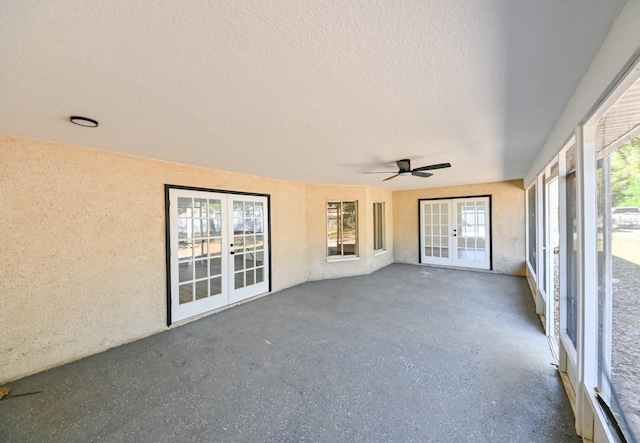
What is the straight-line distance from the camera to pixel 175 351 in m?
2.88

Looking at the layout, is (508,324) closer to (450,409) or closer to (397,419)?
(450,409)

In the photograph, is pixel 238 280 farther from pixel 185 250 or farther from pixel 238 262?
pixel 185 250

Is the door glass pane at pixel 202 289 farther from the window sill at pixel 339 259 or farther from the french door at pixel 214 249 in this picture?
the window sill at pixel 339 259

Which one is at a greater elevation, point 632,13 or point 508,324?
point 632,13

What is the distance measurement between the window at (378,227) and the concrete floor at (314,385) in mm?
3518

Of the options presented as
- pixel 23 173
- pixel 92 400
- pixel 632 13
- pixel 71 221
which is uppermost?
pixel 632 13

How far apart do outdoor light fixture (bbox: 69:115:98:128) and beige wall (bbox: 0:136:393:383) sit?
36.9 inches

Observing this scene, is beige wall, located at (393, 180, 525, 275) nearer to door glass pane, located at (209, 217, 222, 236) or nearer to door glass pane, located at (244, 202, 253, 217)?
door glass pane, located at (244, 202, 253, 217)

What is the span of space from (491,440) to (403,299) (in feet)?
9.42

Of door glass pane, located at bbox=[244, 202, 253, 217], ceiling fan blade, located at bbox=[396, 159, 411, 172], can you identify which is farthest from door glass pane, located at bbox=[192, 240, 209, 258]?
ceiling fan blade, located at bbox=[396, 159, 411, 172]

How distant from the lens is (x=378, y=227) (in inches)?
291

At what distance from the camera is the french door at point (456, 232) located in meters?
6.48

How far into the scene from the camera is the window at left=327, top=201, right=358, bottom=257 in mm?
6473

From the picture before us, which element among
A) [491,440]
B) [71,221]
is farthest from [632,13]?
[71,221]
